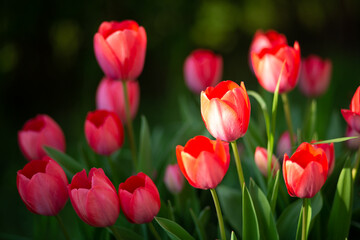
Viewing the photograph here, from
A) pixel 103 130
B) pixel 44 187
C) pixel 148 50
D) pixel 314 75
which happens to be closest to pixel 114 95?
pixel 103 130

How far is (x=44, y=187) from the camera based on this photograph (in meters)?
0.51

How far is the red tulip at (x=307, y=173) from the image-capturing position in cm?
44

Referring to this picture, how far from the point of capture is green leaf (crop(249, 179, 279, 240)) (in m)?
0.53

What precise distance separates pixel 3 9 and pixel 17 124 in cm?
59

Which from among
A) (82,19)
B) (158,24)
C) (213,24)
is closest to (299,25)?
(213,24)

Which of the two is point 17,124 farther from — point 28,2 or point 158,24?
point 158,24

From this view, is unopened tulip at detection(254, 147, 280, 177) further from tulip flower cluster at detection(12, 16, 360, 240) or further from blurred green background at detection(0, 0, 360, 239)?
blurred green background at detection(0, 0, 360, 239)

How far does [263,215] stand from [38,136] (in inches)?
14.9

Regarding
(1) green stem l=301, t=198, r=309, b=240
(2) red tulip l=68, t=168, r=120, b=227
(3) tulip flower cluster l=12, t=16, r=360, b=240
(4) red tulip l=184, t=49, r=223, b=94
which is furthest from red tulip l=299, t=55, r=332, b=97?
(2) red tulip l=68, t=168, r=120, b=227

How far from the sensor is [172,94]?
2008 millimetres

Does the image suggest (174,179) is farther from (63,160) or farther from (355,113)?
(355,113)

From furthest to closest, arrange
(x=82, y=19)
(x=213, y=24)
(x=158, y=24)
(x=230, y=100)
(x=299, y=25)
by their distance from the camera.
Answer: (x=299, y=25) → (x=213, y=24) → (x=158, y=24) → (x=82, y=19) → (x=230, y=100)

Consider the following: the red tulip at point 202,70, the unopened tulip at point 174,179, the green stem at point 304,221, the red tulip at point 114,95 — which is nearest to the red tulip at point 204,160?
the green stem at point 304,221

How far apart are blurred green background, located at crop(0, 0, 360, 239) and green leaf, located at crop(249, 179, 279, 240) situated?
39 centimetres
